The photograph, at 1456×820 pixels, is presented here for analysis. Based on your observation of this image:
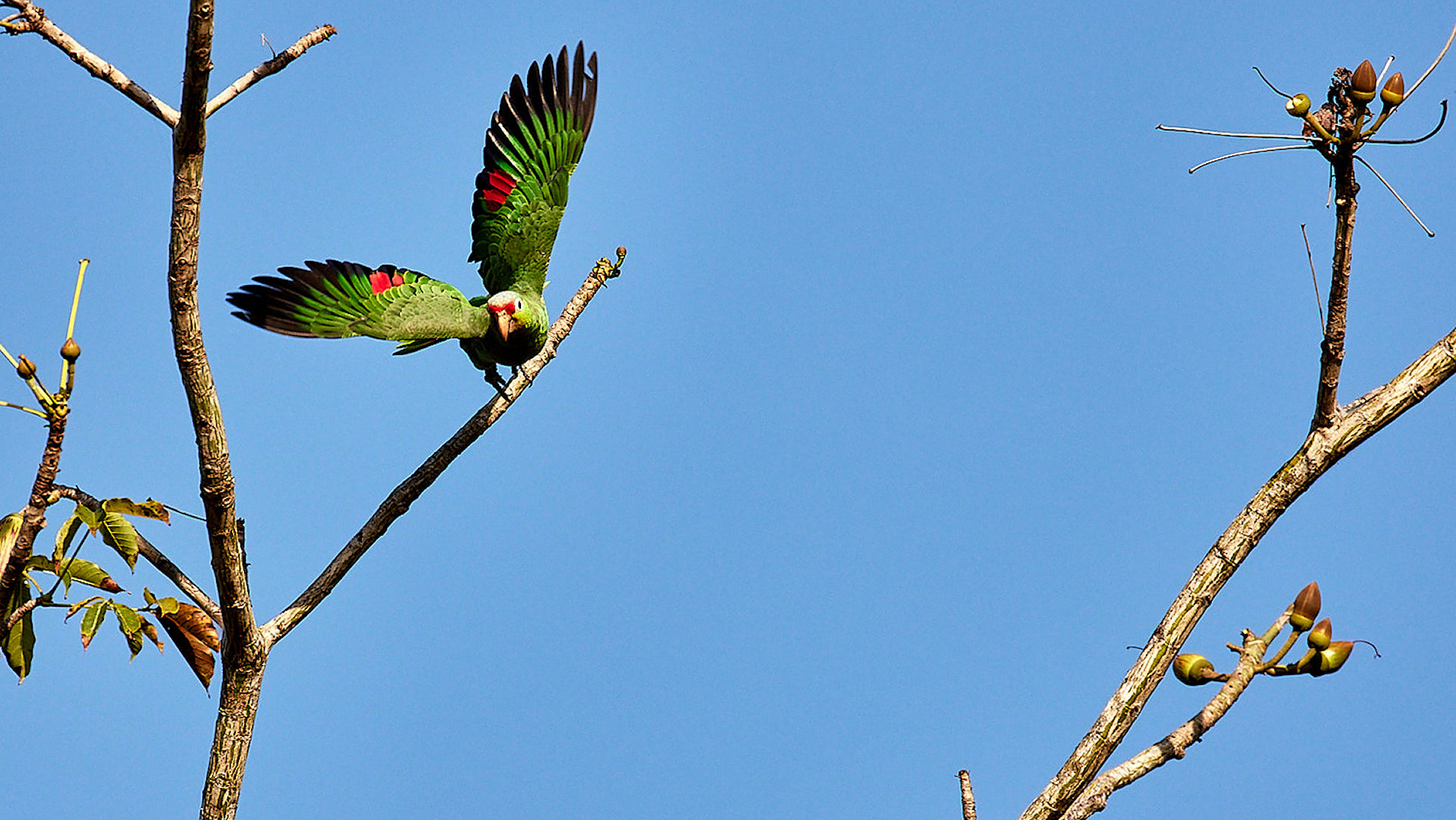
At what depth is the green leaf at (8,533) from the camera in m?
3.56

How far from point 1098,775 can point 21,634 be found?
10.7 ft

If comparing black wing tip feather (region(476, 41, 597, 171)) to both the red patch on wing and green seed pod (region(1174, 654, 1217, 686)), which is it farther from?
green seed pod (region(1174, 654, 1217, 686))

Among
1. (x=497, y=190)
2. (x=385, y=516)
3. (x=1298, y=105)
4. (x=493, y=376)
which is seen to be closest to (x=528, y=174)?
(x=497, y=190)

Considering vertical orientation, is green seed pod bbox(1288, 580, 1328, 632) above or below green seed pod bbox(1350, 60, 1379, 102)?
below

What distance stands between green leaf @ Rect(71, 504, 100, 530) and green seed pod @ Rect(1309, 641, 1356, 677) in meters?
3.57

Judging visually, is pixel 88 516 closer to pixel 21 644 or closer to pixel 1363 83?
pixel 21 644

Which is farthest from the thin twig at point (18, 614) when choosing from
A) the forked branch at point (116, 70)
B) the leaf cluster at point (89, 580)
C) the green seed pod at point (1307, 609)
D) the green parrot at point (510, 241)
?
the green seed pod at point (1307, 609)

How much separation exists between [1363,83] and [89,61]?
366cm

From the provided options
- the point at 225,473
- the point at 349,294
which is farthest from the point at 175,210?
the point at 349,294

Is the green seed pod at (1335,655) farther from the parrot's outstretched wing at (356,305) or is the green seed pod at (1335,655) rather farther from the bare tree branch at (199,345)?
the parrot's outstretched wing at (356,305)

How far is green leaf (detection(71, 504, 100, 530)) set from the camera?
3637 mm

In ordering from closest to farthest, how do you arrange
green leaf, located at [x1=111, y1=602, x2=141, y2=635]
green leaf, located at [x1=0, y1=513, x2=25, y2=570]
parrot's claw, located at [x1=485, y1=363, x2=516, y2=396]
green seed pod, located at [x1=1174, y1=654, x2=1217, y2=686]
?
1. green seed pod, located at [x1=1174, y1=654, x2=1217, y2=686]
2. green leaf, located at [x1=0, y1=513, x2=25, y2=570]
3. green leaf, located at [x1=111, y1=602, x2=141, y2=635]
4. parrot's claw, located at [x1=485, y1=363, x2=516, y2=396]

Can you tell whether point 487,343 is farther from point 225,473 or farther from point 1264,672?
point 1264,672

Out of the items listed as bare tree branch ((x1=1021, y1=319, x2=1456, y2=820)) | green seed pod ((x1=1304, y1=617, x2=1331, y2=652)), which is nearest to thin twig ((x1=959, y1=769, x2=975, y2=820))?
bare tree branch ((x1=1021, y1=319, x2=1456, y2=820))
